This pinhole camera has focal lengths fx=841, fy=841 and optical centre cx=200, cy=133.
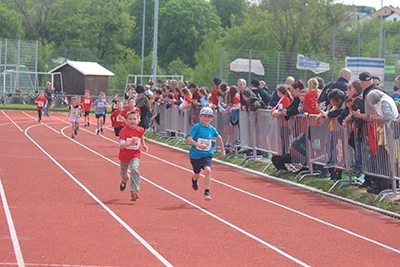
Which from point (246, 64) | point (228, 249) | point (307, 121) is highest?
point (246, 64)

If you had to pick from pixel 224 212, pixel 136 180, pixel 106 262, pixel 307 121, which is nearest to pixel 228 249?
pixel 106 262

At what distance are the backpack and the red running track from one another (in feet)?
5.66

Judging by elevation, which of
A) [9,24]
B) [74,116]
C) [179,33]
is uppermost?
[179,33]

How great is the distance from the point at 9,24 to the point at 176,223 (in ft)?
273

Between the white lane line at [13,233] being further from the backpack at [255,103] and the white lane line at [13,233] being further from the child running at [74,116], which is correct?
the child running at [74,116]

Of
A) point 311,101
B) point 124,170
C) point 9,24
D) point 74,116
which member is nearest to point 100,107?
point 74,116

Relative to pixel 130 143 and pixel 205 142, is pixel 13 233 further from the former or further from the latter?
pixel 205 142

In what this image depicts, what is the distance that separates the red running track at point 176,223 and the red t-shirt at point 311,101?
64.1 inches

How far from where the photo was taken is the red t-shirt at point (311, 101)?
54.9 ft

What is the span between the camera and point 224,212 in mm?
12578

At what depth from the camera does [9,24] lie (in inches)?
3578

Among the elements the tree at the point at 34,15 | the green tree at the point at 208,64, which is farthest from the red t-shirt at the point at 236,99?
the tree at the point at 34,15

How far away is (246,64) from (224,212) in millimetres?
25559

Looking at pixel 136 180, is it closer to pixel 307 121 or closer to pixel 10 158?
pixel 307 121
